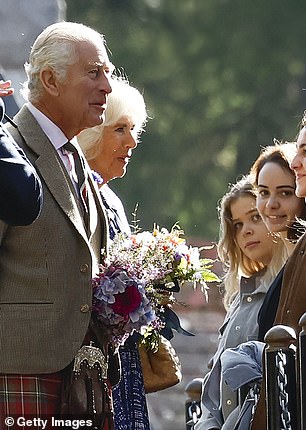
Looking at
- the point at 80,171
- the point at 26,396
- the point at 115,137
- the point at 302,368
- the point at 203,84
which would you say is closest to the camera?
the point at 302,368

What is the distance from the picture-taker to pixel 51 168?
5223mm

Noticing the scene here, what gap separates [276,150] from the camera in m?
6.19

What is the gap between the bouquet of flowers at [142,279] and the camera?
518 cm

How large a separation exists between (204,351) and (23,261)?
10.4 metres

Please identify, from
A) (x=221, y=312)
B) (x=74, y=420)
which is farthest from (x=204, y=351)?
(x=74, y=420)

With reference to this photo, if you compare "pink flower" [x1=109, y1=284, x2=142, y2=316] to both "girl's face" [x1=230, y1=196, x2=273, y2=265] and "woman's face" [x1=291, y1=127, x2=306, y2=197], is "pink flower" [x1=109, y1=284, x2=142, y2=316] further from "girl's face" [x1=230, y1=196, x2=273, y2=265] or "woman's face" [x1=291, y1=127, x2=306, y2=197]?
"girl's face" [x1=230, y1=196, x2=273, y2=265]

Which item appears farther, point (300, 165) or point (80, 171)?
point (300, 165)

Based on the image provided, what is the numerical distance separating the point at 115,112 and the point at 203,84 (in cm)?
1399

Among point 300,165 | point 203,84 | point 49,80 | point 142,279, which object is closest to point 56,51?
point 49,80

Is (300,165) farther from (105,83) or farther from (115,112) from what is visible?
(115,112)

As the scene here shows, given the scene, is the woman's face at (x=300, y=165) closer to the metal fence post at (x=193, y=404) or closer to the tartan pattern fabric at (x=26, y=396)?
the tartan pattern fabric at (x=26, y=396)

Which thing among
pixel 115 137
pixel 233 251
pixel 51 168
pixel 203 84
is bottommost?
pixel 51 168

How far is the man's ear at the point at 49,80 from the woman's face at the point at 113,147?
0.84 meters

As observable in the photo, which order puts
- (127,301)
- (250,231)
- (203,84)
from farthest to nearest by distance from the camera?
(203,84), (250,231), (127,301)
